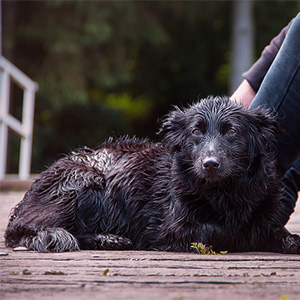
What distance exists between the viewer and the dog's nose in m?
3.61

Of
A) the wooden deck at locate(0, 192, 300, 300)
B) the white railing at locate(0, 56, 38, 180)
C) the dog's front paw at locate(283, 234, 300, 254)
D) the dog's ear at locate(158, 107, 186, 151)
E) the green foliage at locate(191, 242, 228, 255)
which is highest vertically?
the dog's ear at locate(158, 107, 186, 151)

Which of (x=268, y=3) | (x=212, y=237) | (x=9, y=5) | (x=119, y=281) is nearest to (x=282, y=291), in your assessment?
(x=119, y=281)

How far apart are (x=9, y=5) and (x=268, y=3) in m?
7.13

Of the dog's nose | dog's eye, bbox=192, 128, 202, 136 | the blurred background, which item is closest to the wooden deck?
the dog's nose

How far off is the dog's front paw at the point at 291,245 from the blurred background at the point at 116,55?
9.60 meters

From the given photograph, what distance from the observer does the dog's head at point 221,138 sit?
371cm

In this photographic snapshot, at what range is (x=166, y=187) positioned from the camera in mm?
4164

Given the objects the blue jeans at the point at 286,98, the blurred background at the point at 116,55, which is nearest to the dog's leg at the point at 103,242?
the blue jeans at the point at 286,98

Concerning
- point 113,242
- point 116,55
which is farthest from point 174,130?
point 116,55

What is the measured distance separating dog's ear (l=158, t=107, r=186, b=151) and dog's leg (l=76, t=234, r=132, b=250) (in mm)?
639

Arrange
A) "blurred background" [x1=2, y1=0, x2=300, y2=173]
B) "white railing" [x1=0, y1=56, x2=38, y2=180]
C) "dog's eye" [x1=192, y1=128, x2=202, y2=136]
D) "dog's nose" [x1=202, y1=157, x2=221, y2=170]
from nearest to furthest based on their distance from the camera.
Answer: "dog's nose" [x1=202, y1=157, x2=221, y2=170] < "dog's eye" [x1=192, y1=128, x2=202, y2=136] < "white railing" [x1=0, y1=56, x2=38, y2=180] < "blurred background" [x1=2, y1=0, x2=300, y2=173]

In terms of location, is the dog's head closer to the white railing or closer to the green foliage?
the green foliage

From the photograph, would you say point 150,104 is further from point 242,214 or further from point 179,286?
point 179,286

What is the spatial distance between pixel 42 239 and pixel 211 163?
1064mm
